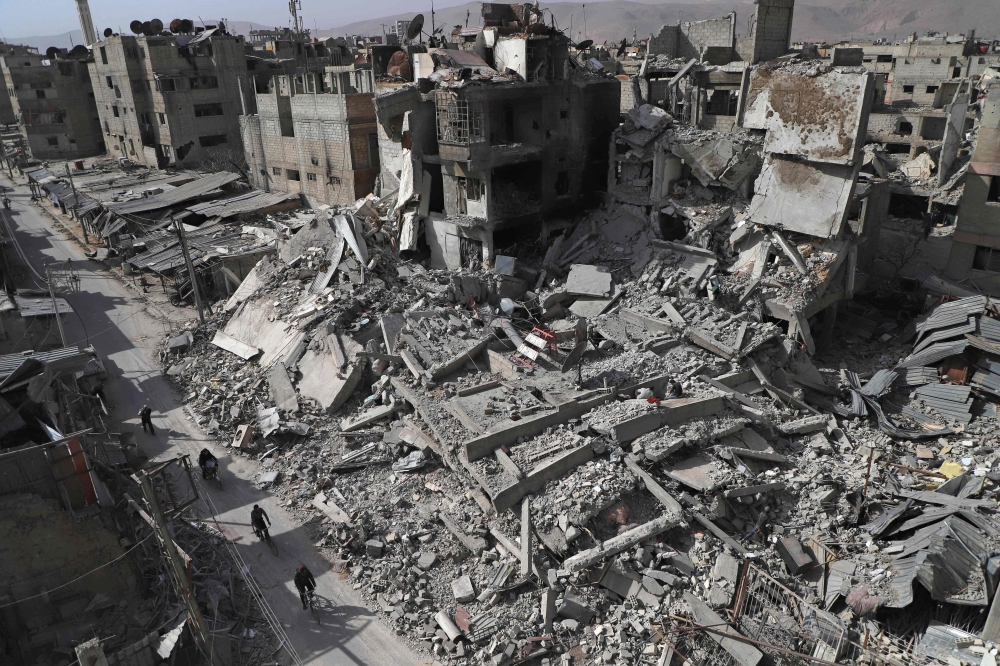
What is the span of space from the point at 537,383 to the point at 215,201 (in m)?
26.1

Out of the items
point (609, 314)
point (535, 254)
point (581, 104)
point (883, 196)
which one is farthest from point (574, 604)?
point (883, 196)

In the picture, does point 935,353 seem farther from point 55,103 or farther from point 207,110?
point 55,103

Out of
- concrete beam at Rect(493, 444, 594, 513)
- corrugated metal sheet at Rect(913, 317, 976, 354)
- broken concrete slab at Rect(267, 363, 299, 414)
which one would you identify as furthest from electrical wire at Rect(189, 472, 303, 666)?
corrugated metal sheet at Rect(913, 317, 976, 354)

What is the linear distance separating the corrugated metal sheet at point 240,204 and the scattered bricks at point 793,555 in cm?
3021

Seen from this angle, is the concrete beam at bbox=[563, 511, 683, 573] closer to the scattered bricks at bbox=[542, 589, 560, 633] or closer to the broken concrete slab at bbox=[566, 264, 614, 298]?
the scattered bricks at bbox=[542, 589, 560, 633]

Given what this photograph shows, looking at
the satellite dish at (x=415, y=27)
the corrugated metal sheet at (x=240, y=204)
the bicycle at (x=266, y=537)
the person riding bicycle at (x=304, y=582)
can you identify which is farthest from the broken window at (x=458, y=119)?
the person riding bicycle at (x=304, y=582)

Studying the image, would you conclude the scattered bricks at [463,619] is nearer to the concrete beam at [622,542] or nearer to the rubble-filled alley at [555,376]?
the rubble-filled alley at [555,376]

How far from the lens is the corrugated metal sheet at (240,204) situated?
35.2m

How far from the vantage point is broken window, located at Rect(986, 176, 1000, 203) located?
80.4 ft

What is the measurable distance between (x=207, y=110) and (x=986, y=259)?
4607cm

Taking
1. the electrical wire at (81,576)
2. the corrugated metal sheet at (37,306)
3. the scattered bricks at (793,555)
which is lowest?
the scattered bricks at (793,555)

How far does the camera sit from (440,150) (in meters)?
26.4

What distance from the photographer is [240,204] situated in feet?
119

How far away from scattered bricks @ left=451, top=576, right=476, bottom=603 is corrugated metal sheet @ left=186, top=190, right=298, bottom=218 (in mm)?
26867
